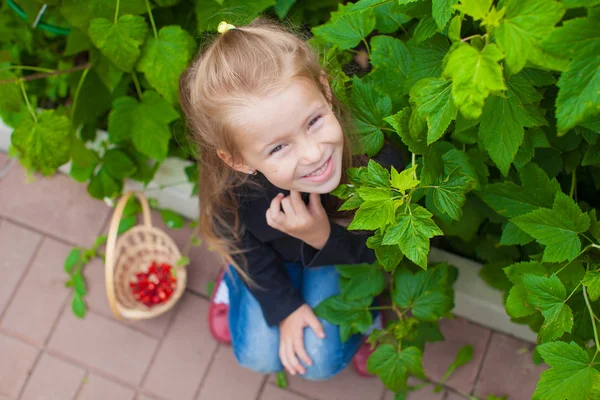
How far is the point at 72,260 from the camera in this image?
2244mm

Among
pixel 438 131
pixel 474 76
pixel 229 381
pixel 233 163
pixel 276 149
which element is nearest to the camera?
pixel 474 76

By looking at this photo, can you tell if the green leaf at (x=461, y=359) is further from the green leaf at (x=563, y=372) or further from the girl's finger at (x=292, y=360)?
the green leaf at (x=563, y=372)

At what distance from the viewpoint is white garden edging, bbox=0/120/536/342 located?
5.94ft

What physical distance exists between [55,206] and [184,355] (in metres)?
0.79

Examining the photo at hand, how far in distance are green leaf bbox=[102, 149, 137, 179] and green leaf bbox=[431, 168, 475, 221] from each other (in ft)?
3.95

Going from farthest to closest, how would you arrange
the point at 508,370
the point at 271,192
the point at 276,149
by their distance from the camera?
1. the point at 508,370
2. the point at 271,192
3. the point at 276,149

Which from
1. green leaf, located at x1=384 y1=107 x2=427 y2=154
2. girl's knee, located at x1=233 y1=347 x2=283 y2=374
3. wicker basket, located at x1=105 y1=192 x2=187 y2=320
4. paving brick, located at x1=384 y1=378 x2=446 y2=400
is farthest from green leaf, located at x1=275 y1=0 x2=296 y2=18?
paving brick, located at x1=384 y1=378 x2=446 y2=400

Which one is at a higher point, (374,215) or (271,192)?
(374,215)

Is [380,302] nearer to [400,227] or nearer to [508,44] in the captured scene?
[400,227]

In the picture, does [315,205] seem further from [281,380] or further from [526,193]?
[281,380]

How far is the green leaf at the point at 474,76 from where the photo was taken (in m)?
0.69

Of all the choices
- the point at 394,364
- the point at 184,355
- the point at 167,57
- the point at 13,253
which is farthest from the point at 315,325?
the point at 13,253

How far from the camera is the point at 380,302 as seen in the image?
1.92 meters

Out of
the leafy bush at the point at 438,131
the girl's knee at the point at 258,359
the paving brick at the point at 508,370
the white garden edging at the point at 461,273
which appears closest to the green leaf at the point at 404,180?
the leafy bush at the point at 438,131
